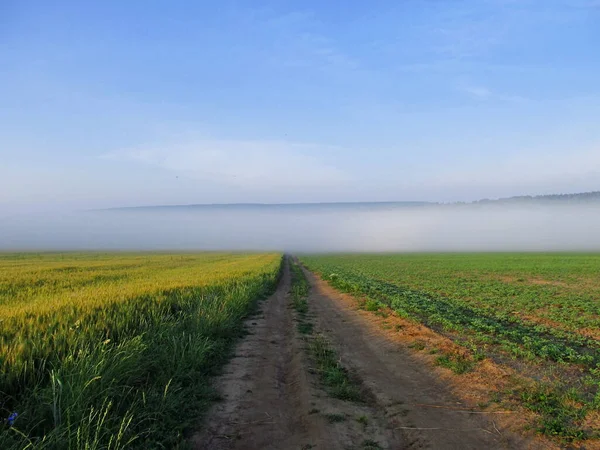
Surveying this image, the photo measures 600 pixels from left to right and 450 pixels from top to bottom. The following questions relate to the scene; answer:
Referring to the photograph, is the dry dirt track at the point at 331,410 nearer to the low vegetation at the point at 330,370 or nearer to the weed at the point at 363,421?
the weed at the point at 363,421

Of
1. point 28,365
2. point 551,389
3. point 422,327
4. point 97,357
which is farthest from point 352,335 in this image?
point 28,365

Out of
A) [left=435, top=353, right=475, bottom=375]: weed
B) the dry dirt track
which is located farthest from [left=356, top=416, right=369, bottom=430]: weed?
[left=435, top=353, right=475, bottom=375]: weed

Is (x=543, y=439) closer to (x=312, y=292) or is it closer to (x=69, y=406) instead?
(x=69, y=406)

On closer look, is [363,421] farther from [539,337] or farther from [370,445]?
[539,337]

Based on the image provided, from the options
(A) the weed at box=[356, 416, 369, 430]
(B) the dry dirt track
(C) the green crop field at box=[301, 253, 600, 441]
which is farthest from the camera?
(C) the green crop field at box=[301, 253, 600, 441]

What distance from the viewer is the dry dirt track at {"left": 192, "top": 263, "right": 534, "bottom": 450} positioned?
4.69 metres

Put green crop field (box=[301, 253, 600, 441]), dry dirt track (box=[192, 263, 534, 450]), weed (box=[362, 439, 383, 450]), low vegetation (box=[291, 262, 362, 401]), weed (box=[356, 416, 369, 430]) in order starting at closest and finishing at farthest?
weed (box=[362, 439, 383, 450]) < dry dirt track (box=[192, 263, 534, 450]) < weed (box=[356, 416, 369, 430]) < green crop field (box=[301, 253, 600, 441]) < low vegetation (box=[291, 262, 362, 401])

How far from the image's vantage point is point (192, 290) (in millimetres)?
13633

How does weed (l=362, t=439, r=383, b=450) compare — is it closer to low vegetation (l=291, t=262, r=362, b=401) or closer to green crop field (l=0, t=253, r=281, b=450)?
low vegetation (l=291, t=262, r=362, b=401)

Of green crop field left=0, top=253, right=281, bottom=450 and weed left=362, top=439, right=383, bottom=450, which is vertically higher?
Answer: green crop field left=0, top=253, right=281, bottom=450

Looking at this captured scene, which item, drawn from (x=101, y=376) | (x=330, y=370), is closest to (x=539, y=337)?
(x=330, y=370)

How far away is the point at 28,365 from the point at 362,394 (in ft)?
16.5

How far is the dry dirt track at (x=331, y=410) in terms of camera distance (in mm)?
4691

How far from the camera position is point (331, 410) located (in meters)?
5.51
